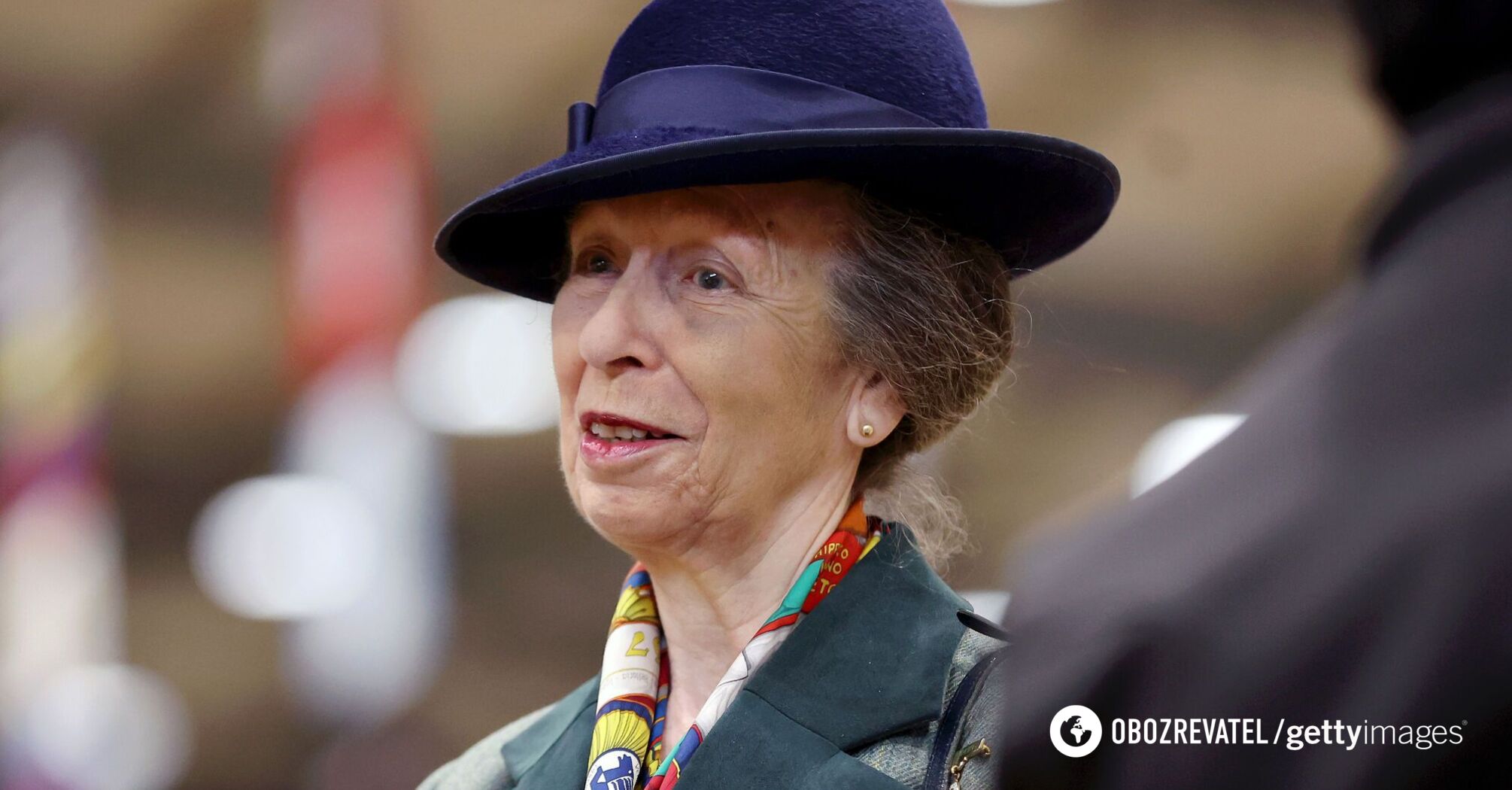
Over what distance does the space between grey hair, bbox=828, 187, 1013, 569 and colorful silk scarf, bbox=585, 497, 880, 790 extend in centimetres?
14

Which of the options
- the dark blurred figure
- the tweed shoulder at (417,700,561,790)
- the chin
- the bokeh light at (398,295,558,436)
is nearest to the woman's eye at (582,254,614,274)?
the chin

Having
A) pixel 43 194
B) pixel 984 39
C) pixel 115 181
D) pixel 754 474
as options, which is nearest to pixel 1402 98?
pixel 754 474

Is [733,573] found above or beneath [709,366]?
beneath

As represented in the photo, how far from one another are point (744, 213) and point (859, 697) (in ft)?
1.93

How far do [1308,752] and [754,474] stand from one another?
4.25 ft

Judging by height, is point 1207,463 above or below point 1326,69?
below

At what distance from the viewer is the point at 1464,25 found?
401 millimetres

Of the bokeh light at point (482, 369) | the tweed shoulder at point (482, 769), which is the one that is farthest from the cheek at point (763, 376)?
the bokeh light at point (482, 369)

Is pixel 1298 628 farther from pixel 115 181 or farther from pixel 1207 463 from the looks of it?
pixel 115 181

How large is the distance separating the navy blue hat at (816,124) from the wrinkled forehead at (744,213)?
0.04m

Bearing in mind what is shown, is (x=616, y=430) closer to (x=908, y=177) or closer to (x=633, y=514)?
(x=633, y=514)

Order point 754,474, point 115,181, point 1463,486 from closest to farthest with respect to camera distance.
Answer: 1. point 1463,486
2. point 754,474
3. point 115,181

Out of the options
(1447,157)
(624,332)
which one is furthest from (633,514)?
(1447,157)

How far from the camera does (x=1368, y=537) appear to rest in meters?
0.37
